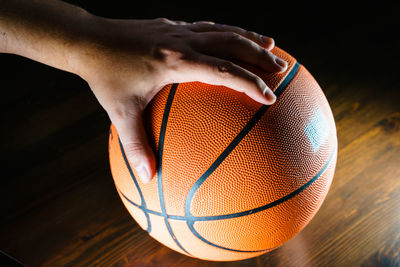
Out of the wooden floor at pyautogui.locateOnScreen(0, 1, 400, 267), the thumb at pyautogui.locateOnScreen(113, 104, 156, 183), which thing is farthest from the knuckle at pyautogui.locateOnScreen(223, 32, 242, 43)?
the wooden floor at pyautogui.locateOnScreen(0, 1, 400, 267)

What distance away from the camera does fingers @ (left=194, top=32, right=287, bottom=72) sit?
846 millimetres

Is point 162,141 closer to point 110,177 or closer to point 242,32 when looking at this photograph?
point 242,32

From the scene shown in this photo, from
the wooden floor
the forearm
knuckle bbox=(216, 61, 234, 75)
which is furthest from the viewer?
the wooden floor

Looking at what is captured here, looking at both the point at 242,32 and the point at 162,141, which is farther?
the point at 242,32

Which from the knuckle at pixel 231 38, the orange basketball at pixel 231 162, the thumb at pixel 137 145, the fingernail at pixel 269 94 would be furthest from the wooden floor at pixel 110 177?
the knuckle at pixel 231 38

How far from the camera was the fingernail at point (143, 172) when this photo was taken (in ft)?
2.74

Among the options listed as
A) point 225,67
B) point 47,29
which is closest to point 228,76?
point 225,67

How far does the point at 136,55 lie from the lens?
2.77ft

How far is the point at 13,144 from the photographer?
166 centimetres

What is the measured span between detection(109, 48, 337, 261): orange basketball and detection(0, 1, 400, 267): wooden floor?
1.36ft

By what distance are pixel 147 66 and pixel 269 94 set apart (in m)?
0.30

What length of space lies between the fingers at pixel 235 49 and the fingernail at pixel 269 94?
0.08 m

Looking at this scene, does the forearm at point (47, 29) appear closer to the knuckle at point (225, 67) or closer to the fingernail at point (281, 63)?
the knuckle at point (225, 67)

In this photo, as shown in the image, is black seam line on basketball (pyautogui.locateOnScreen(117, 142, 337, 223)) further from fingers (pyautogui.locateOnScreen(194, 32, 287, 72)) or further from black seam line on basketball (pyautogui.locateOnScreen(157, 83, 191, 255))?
fingers (pyautogui.locateOnScreen(194, 32, 287, 72))
